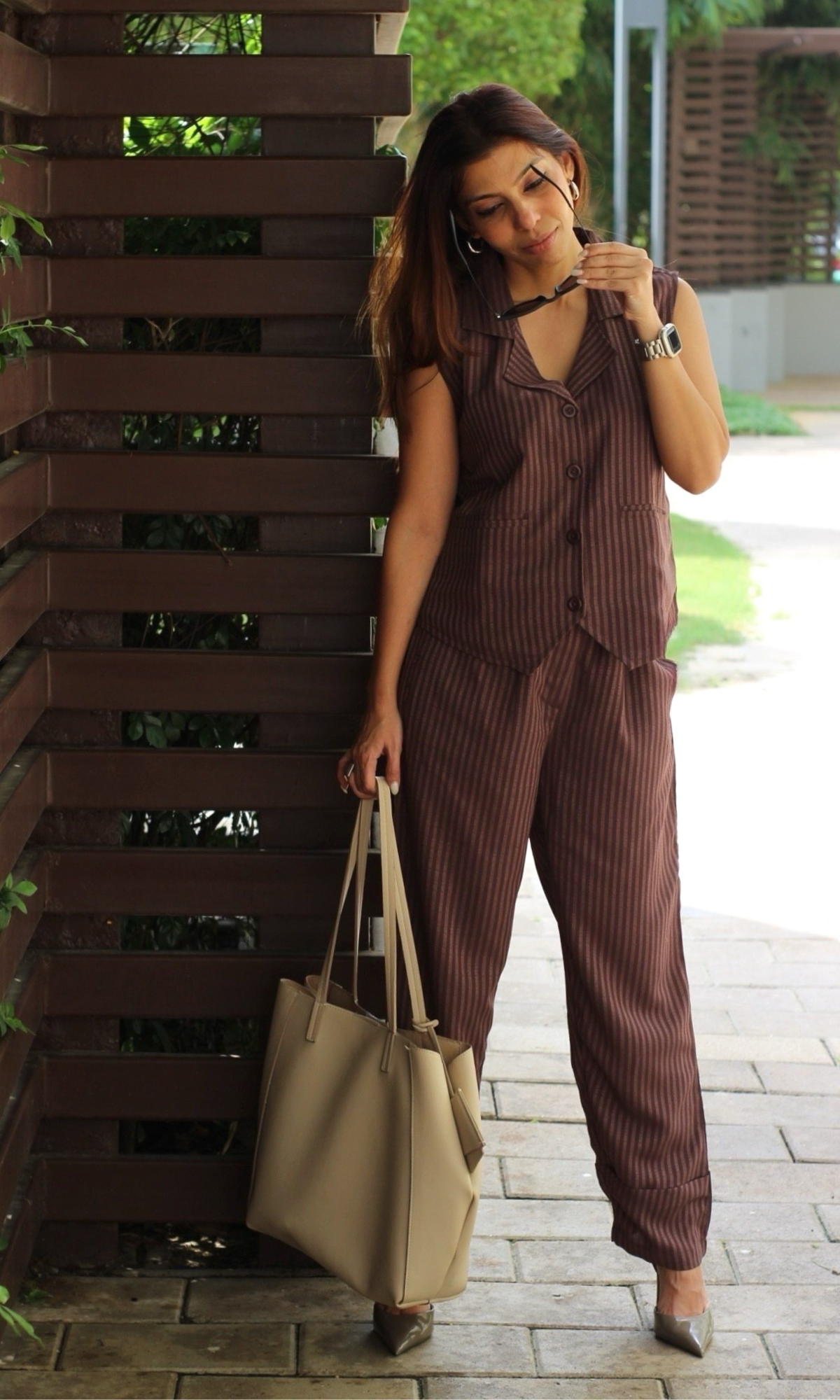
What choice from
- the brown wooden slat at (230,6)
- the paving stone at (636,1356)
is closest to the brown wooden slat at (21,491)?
the brown wooden slat at (230,6)

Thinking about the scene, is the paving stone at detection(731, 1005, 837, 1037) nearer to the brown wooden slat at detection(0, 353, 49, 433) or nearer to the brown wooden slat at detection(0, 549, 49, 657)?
the brown wooden slat at detection(0, 549, 49, 657)

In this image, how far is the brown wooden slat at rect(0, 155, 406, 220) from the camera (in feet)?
9.38

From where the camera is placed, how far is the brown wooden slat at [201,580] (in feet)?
9.73

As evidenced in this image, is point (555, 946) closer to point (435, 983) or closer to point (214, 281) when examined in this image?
point (435, 983)

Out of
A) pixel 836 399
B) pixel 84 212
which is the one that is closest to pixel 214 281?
pixel 84 212

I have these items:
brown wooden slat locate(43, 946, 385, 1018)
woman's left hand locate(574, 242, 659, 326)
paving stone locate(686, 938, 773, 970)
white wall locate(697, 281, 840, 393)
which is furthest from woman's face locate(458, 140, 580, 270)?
white wall locate(697, 281, 840, 393)

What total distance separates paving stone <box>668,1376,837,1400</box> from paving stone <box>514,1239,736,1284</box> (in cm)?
33

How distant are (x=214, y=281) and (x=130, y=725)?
30.4 inches

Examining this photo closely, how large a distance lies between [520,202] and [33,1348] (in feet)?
6.27

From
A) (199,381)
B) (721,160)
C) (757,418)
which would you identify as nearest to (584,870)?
(199,381)

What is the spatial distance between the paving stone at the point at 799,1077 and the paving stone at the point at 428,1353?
3.94 feet

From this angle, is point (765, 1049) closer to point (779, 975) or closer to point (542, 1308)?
point (779, 975)

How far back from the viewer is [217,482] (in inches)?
116

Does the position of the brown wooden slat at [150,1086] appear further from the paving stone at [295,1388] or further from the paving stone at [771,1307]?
the paving stone at [771,1307]
